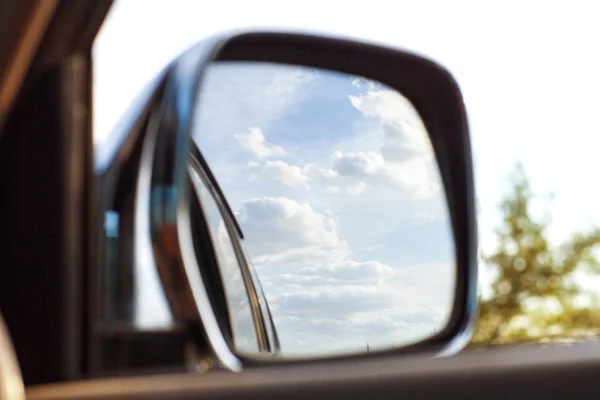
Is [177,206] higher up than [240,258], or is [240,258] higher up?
[177,206]

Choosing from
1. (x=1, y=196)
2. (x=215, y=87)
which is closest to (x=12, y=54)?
(x=1, y=196)

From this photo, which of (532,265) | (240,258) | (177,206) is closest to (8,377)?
(177,206)

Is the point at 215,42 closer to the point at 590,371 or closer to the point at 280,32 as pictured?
the point at 280,32

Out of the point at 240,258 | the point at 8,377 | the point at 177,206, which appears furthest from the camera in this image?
the point at 240,258

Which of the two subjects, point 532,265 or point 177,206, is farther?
point 532,265

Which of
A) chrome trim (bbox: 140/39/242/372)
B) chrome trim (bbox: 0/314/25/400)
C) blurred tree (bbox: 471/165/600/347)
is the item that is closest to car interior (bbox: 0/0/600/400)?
chrome trim (bbox: 140/39/242/372)

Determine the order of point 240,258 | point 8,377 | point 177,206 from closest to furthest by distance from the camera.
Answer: point 8,377 → point 177,206 → point 240,258

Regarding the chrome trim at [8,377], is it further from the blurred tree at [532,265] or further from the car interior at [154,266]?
the blurred tree at [532,265]

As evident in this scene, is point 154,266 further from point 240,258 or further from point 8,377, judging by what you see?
point 8,377

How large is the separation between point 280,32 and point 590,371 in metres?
1.01

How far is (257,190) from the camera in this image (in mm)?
1567

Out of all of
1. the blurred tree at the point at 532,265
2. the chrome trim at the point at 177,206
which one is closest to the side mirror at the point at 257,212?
the chrome trim at the point at 177,206

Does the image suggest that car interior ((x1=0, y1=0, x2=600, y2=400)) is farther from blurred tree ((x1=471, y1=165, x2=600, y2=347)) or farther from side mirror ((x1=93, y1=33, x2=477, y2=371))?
blurred tree ((x1=471, y1=165, x2=600, y2=347))

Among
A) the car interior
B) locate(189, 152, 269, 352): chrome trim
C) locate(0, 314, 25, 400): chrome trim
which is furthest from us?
locate(189, 152, 269, 352): chrome trim
